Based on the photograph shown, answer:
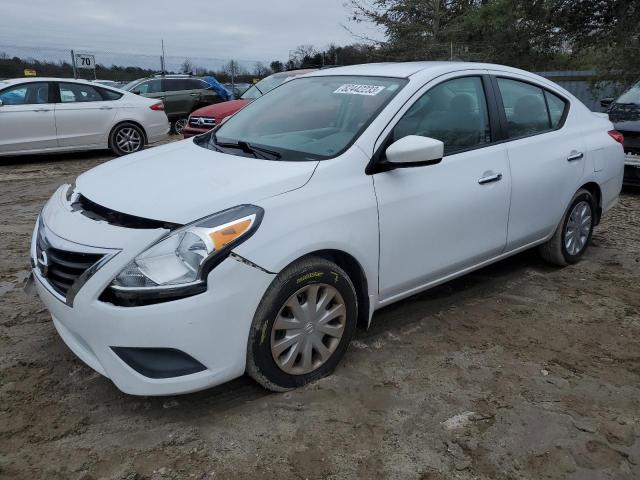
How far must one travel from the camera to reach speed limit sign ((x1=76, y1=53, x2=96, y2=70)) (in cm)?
2088

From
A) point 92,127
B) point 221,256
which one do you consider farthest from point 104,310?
point 92,127

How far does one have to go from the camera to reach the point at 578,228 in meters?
4.75

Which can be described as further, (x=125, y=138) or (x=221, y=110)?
(x=221, y=110)

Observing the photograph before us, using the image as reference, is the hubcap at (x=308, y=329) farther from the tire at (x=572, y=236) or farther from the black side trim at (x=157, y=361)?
the tire at (x=572, y=236)

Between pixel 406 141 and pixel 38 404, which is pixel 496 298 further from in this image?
pixel 38 404

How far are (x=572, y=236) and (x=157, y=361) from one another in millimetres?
3666

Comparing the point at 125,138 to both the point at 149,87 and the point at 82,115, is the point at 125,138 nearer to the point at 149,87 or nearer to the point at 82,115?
the point at 82,115

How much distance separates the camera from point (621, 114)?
7.53 m

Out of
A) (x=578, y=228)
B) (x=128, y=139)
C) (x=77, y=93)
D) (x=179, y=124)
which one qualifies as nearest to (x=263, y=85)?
(x=128, y=139)

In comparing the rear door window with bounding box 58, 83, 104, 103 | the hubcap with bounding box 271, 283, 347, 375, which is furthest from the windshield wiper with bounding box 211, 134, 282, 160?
the rear door window with bounding box 58, 83, 104, 103

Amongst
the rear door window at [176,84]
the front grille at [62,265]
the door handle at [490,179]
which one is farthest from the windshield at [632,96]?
the rear door window at [176,84]

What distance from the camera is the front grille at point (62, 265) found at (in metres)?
2.50

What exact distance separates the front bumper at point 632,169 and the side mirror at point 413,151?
205 inches

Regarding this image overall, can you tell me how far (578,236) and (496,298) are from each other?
3.93 ft
